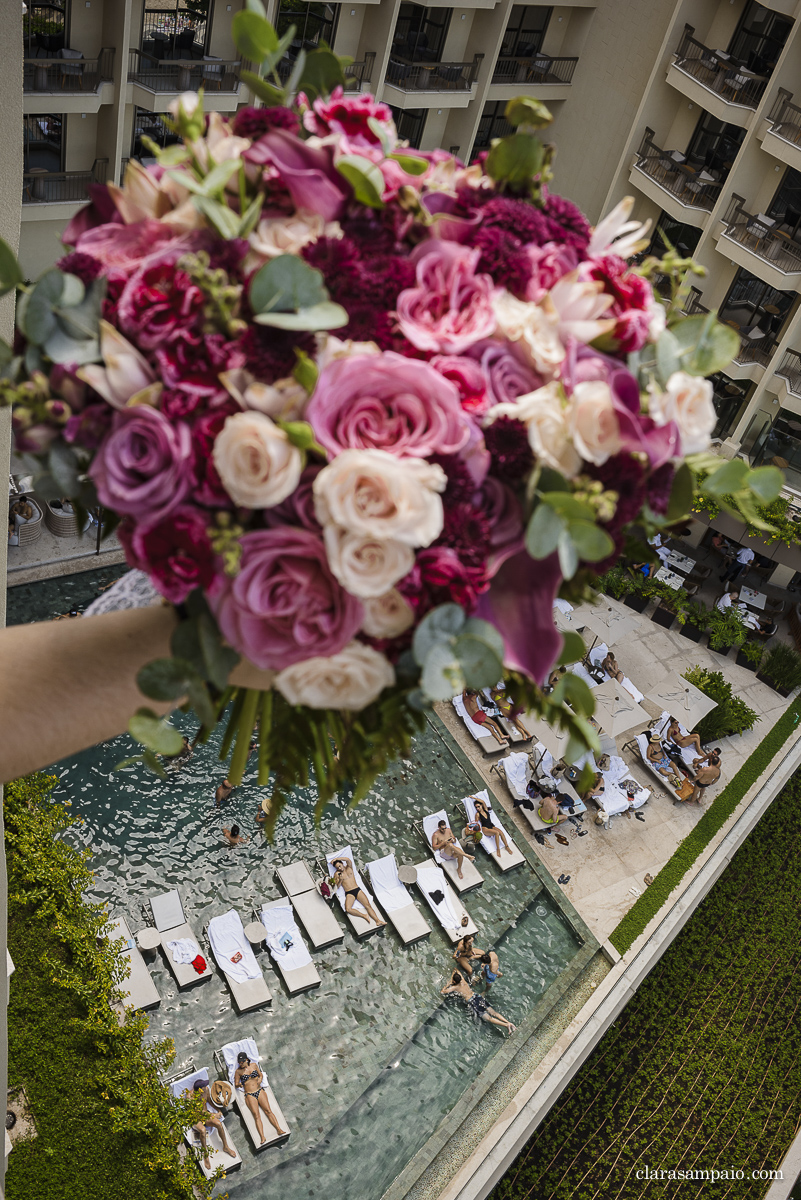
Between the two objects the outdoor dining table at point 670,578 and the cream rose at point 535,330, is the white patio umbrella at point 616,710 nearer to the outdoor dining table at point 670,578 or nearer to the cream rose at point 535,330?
the outdoor dining table at point 670,578

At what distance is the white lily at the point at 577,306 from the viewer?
251cm

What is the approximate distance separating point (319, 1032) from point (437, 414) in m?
13.6

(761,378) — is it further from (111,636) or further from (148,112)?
(111,636)

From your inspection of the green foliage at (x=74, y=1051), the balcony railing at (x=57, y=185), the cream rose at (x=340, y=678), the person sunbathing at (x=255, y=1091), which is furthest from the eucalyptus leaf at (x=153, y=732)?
the balcony railing at (x=57, y=185)

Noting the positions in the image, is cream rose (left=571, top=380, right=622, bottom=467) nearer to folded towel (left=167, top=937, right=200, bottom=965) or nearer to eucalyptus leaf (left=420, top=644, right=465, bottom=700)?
eucalyptus leaf (left=420, top=644, right=465, bottom=700)

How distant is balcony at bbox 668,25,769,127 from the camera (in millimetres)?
21266

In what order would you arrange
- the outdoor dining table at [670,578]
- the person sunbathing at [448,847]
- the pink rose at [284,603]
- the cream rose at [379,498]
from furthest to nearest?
the outdoor dining table at [670,578] < the person sunbathing at [448,847] < the pink rose at [284,603] < the cream rose at [379,498]

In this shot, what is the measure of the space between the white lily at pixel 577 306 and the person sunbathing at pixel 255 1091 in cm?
1286

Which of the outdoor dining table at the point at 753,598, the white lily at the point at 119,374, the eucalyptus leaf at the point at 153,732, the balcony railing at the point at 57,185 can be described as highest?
the white lily at the point at 119,374

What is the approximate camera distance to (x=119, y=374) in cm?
230

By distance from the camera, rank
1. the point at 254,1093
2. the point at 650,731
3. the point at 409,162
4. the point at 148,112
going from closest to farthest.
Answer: the point at 409,162, the point at 254,1093, the point at 148,112, the point at 650,731

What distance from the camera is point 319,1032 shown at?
45.7ft

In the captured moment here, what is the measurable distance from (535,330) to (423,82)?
22.2 meters

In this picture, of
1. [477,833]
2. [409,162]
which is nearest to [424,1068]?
[477,833]
